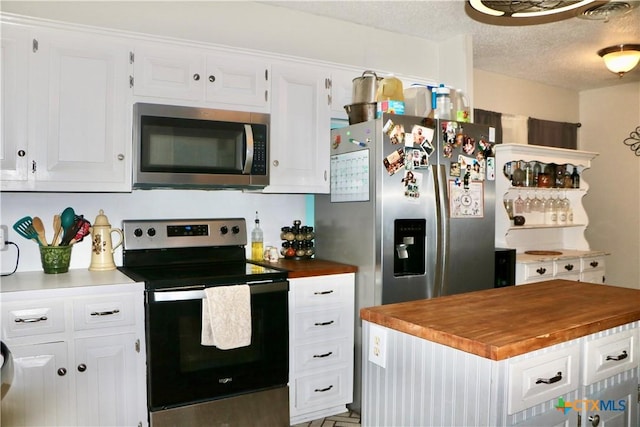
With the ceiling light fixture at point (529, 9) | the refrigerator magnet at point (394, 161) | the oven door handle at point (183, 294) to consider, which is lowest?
the oven door handle at point (183, 294)

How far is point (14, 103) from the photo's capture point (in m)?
2.34

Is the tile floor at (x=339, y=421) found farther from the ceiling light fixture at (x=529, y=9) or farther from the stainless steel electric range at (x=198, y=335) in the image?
the ceiling light fixture at (x=529, y=9)

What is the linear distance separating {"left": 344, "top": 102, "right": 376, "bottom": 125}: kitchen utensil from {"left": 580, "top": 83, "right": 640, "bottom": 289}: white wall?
350 cm

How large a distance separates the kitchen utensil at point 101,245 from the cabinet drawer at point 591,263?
3831 millimetres

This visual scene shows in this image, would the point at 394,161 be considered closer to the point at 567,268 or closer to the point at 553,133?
the point at 567,268

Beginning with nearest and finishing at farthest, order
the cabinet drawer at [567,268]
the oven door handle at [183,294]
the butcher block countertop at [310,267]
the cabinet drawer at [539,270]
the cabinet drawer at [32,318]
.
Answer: the cabinet drawer at [32,318] < the oven door handle at [183,294] < the butcher block countertop at [310,267] < the cabinet drawer at [539,270] < the cabinet drawer at [567,268]

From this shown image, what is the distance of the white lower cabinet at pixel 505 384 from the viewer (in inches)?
56.7

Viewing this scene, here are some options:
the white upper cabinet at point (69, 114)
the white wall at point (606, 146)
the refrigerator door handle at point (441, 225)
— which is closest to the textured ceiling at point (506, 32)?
the white wall at point (606, 146)

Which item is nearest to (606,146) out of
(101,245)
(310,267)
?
(310,267)

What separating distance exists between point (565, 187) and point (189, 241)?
3.57 m

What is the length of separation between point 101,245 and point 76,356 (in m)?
0.67

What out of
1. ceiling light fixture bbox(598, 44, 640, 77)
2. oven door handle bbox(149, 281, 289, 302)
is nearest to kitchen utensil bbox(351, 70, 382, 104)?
oven door handle bbox(149, 281, 289, 302)

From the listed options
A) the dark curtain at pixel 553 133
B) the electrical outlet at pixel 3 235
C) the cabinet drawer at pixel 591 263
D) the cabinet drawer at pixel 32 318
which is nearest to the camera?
the cabinet drawer at pixel 32 318

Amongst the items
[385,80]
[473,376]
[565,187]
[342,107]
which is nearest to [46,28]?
[342,107]
